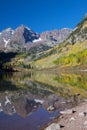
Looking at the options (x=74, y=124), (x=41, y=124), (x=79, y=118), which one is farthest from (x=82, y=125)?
(x=41, y=124)

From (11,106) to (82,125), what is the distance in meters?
26.4

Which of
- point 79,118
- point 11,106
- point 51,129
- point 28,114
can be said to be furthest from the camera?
point 11,106

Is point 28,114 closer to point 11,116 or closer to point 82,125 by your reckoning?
point 11,116

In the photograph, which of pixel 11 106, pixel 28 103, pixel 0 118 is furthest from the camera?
pixel 28 103

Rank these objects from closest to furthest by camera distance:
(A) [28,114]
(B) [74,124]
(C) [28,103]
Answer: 1. (B) [74,124]
2. (A) [28,114]
3. (C) [28,103]

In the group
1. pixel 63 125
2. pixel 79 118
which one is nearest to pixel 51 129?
pixel 63 125

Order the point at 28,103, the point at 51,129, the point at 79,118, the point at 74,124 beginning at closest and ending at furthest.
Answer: the point at 51,129, the point at 74,124, the point at 79,118, the point at 28,103

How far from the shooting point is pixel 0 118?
4428 centimetres

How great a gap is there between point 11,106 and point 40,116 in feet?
42.4

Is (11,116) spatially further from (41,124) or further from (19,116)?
(41,124)

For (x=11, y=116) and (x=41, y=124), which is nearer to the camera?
(x=41, y=124)

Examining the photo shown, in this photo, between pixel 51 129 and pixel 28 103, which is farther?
pixel 28 103

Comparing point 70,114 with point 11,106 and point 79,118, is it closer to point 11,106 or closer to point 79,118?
point 79,118

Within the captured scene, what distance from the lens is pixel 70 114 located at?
40.8 meters
